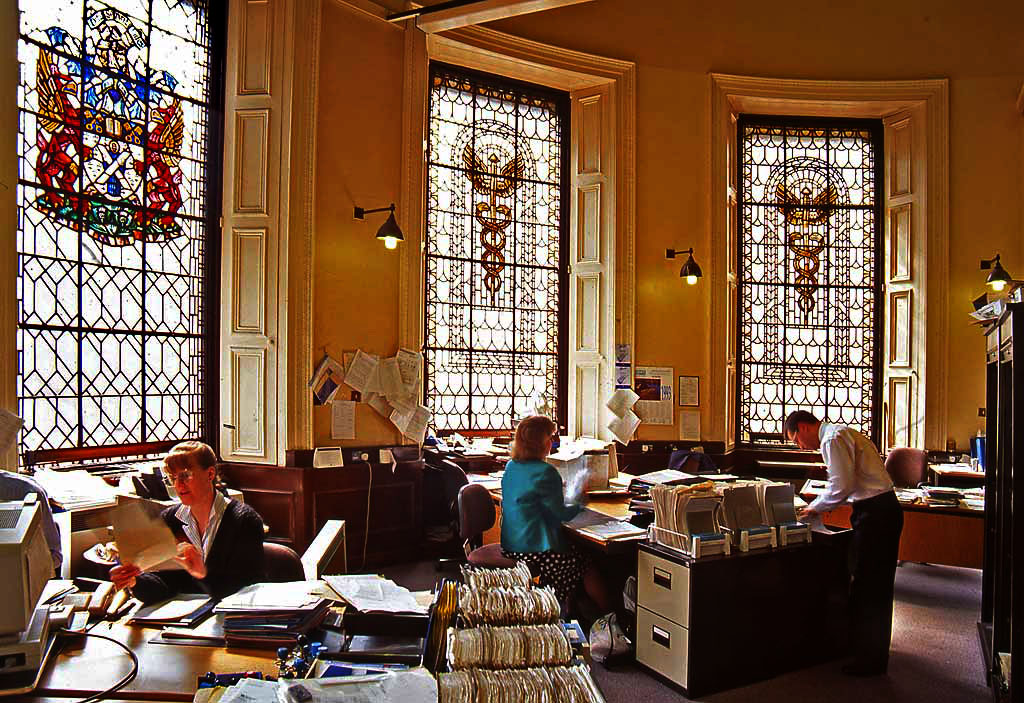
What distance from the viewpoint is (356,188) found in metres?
5.68

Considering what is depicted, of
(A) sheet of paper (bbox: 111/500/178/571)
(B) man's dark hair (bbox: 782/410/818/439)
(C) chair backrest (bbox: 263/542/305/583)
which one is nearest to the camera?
(A) sheet of paper (bbox: 111/500/178/571)

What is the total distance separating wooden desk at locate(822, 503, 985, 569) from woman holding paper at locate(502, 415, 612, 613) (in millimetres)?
2212

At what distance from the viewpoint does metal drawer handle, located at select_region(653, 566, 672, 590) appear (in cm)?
355

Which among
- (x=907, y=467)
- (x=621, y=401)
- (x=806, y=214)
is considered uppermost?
(x=806, y=214)

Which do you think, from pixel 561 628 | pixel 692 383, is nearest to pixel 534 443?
pixel 561 628

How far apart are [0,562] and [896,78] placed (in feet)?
26.4

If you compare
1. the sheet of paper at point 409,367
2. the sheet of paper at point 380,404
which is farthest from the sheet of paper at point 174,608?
the sheet of paper at point 409,367

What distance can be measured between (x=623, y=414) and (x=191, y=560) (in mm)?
4651

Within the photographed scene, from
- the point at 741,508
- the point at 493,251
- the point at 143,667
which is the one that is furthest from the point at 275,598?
the point at 493,251

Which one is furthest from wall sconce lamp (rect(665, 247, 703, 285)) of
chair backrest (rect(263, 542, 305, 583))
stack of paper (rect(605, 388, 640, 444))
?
chair backrest (rect(263, 542, 305, 583))

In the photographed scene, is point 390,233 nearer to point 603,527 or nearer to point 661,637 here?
point 603,527

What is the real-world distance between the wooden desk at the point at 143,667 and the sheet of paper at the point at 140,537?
219mm

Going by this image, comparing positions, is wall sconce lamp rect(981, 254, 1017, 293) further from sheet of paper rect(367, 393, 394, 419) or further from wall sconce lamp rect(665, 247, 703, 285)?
sheet of paper rect(367, 393, 394, 419)

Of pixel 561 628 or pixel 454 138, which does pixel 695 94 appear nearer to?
pixel 454 138
